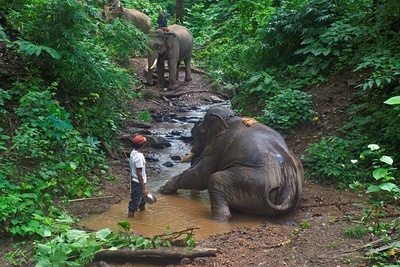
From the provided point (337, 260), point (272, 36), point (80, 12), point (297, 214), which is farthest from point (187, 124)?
point (337, 260)

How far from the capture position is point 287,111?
32.1ft

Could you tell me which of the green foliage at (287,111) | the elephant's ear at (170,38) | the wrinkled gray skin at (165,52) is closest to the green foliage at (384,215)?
the green foliage at (287,111)

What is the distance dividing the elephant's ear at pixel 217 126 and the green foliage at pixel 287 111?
5.74 feet

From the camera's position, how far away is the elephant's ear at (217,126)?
8.05 meters

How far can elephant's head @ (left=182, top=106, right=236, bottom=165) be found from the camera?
8109 mm

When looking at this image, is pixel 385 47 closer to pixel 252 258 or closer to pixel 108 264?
pixel 252 258

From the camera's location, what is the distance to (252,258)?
5012 millimetres

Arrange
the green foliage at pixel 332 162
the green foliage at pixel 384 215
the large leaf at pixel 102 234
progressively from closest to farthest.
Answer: the green foliage at pixel 384 215 < the large leaf at pixel 102 234 < the green foliage at pixel 332 162

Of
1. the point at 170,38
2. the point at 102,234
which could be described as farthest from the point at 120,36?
the point at 170,38

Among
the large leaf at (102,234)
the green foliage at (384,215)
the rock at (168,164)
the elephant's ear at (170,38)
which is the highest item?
the green foliage at (384,215)

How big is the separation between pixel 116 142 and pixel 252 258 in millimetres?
5291

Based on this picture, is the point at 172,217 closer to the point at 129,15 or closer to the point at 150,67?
the point at 150,67

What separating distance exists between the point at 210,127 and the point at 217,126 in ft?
0.64

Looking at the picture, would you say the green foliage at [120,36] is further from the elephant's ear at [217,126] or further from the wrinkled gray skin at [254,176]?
the wrinkled gray skin at [254,176]
